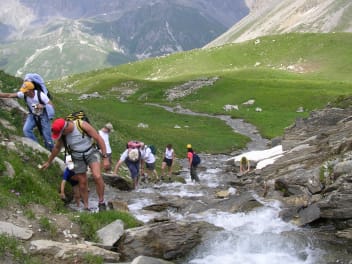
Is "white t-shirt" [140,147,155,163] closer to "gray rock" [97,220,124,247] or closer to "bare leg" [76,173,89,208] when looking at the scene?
"bare leg" [76,173,89,208]

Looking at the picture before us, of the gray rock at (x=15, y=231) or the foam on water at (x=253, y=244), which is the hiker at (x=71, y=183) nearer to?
the gray rock at (x=15, y=231)

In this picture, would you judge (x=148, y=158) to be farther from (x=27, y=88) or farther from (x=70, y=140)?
(x=70, y=140)

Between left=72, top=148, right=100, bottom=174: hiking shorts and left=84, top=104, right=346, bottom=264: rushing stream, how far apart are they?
146 inches

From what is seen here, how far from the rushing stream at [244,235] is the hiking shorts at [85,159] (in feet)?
12.2

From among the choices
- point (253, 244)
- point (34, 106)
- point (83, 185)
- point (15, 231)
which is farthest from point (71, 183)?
point (253, 244)

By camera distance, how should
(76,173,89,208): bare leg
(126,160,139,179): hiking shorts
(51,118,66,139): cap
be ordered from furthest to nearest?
(126,160,139,179): hiking shorts < (76,173,89,208): bare leg < (51,118,66,139): cap

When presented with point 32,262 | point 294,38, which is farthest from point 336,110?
point 294,38

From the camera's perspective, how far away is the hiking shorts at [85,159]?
56.7 feet

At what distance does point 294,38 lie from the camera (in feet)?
497

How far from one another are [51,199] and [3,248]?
15.4 feet

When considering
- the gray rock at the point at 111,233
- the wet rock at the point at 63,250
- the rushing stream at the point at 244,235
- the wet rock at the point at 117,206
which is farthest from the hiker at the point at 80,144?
the rushing stream at the point at 244,235

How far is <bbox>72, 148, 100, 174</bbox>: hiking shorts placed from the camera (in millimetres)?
17297

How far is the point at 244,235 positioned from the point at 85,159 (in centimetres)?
688

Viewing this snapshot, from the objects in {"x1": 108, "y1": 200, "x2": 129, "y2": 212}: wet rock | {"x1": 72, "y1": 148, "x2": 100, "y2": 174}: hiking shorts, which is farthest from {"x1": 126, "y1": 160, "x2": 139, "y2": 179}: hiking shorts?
{"x1": 72, "y1": 148, "x2": 100, "y2": 174}: hiking shorts
